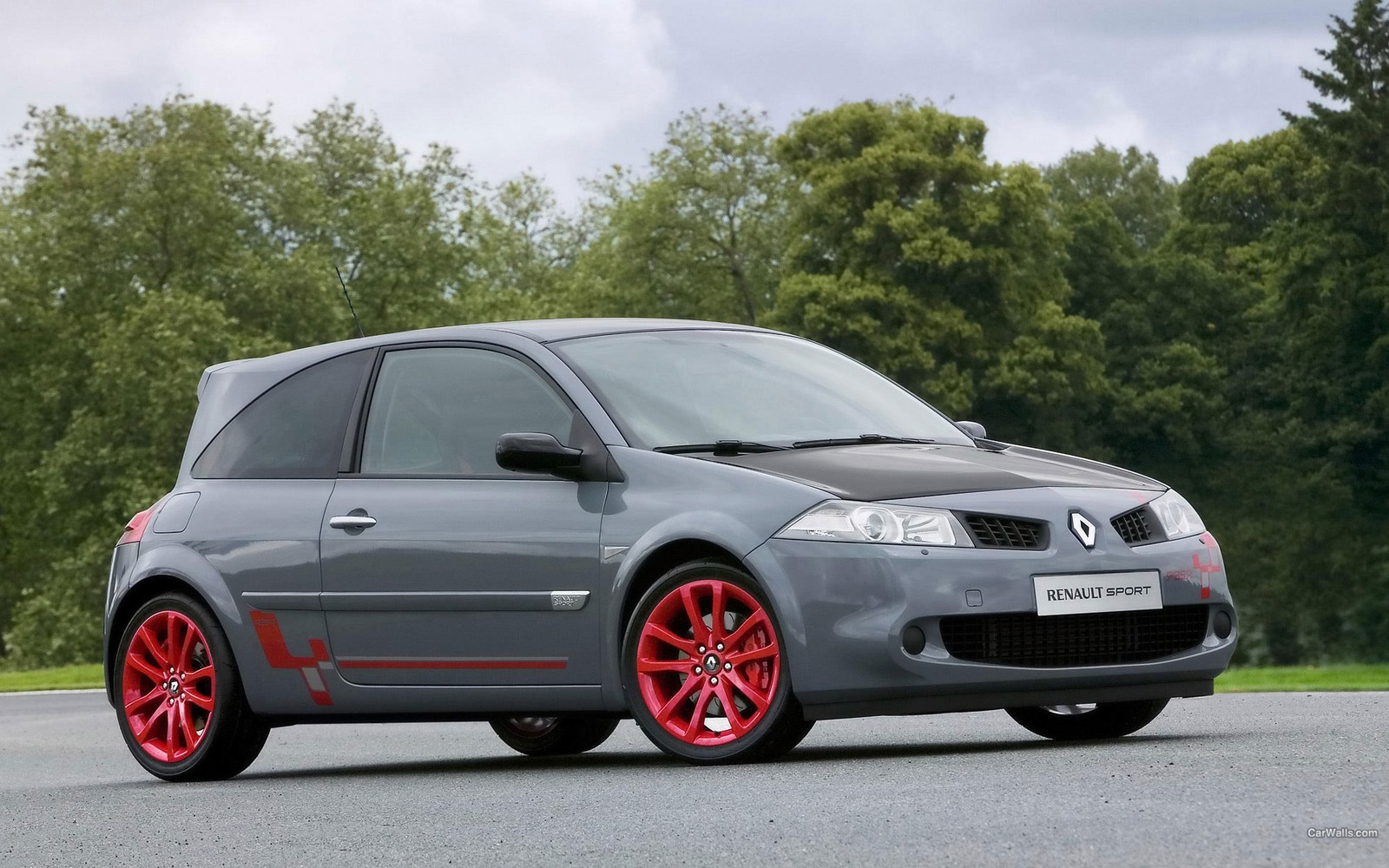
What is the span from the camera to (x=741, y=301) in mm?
58594

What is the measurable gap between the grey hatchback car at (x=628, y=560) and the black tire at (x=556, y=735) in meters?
0.02

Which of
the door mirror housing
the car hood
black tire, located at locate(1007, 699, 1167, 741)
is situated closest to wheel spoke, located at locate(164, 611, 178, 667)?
the door mirror housing

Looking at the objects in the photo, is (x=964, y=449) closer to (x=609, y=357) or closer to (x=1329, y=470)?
(x=609, y=357)

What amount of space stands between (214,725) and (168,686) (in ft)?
1.23

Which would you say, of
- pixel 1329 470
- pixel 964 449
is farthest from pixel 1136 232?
pixel 964 449

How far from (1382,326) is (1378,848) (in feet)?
153

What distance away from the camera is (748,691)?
7.59 metres

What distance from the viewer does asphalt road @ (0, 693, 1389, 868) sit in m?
5.35

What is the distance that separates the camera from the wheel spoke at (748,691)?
7570 mm

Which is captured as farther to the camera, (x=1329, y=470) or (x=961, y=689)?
(x=1329, y=470)

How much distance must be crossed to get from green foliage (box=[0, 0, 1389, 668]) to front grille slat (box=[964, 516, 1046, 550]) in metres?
38.8

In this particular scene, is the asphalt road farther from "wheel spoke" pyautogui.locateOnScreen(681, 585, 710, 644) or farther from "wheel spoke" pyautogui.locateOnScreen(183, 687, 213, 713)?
"wheel spoke" pyautogui.locateOnScreen(681, 585, 710, 644)

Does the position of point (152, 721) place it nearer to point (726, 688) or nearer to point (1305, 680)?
point (726, 688)

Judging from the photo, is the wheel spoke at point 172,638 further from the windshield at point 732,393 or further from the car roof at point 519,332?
the windshield at point 732,393
